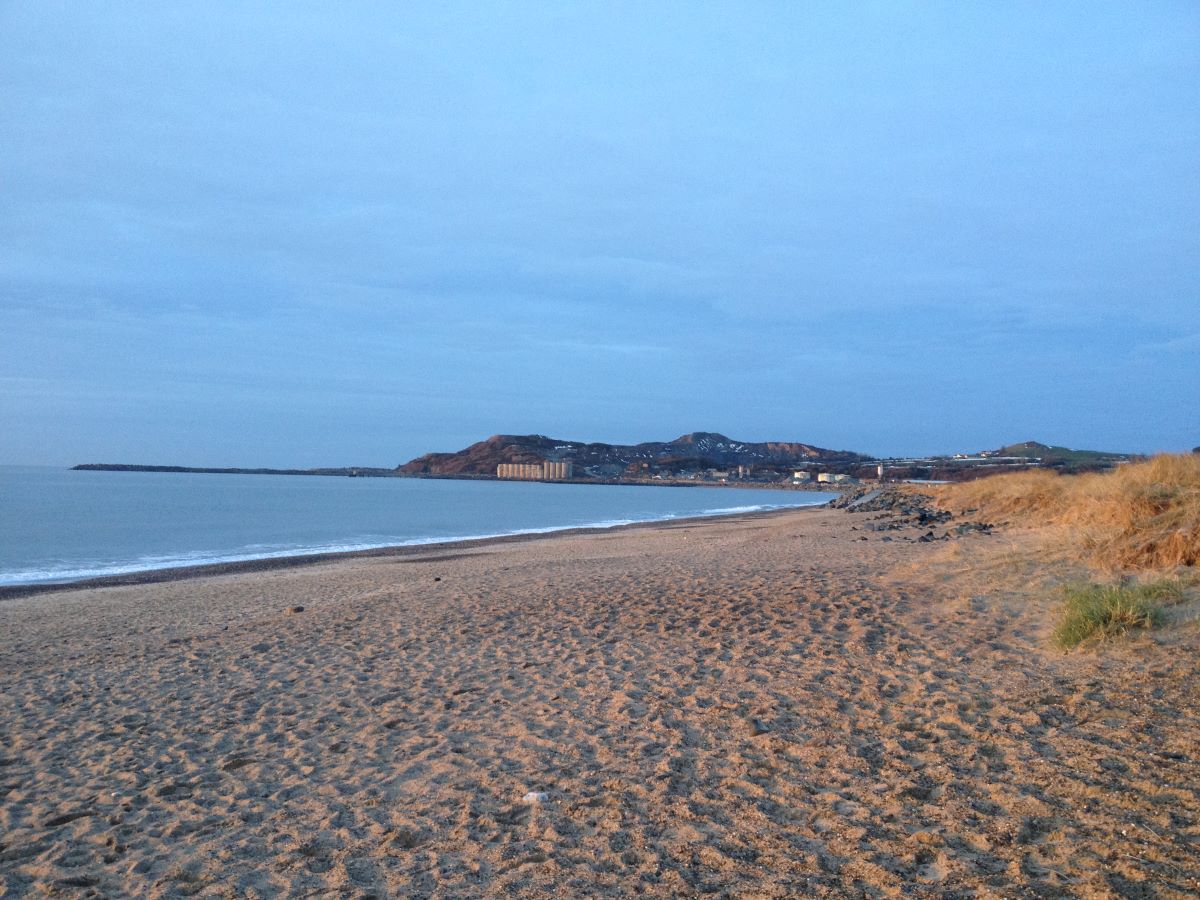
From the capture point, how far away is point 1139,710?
5469 mm

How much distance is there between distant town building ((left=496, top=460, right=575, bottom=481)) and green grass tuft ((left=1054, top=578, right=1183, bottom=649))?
548ft

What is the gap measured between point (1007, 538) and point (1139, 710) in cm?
1027

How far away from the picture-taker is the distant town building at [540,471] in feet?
575

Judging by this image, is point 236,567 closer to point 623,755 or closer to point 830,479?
point 623,755

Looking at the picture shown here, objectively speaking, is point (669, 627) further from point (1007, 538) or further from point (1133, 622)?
point (1007, 538)

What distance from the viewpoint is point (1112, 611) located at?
287 inches

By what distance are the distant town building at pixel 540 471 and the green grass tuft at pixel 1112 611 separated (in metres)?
167

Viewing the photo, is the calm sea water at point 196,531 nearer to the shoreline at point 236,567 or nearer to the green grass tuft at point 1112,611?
the shoreline at point 236,567

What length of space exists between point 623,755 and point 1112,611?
4.69 metres

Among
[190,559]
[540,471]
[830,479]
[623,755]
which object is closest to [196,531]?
[190,559]

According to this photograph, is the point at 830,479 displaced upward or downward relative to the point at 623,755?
upward

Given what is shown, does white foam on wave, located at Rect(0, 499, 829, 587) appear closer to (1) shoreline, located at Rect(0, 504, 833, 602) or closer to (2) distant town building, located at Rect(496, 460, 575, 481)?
(1) shoreline, located at Rect(0, 504, 833, 602)

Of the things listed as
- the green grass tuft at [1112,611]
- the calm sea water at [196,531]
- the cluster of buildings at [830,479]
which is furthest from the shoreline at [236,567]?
the cluster of buildings at [830,479]

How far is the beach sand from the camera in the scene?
13.0 feet
